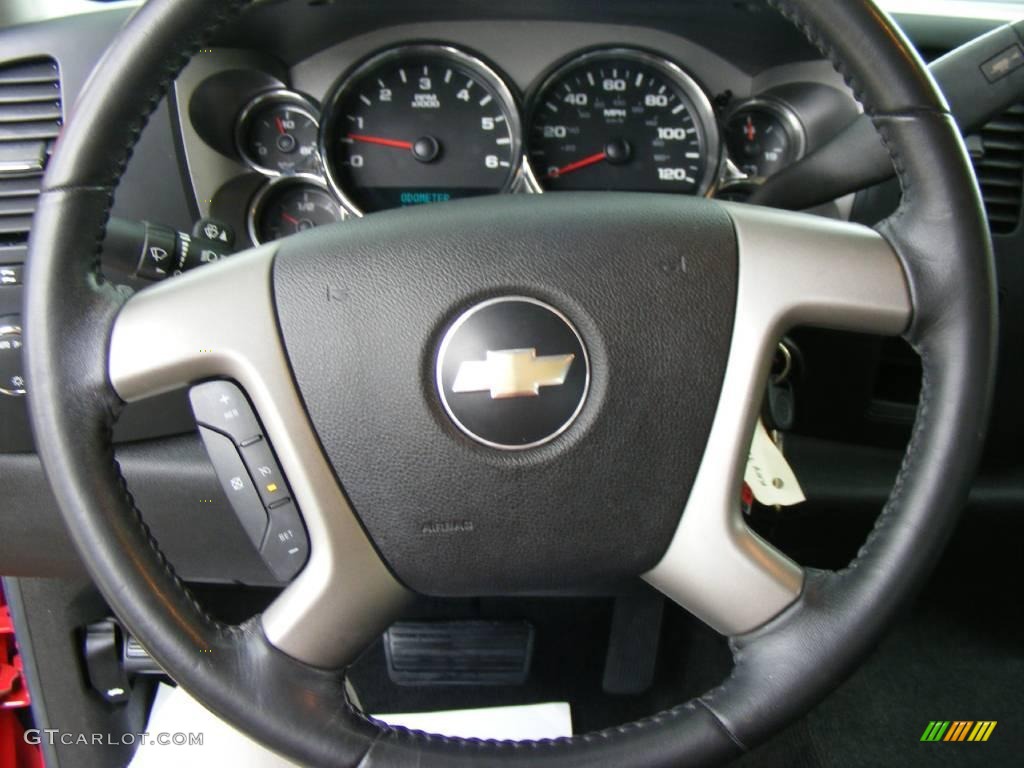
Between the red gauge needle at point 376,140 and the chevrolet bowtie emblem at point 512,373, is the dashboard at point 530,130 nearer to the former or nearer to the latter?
the red gauge needle at point 376,140

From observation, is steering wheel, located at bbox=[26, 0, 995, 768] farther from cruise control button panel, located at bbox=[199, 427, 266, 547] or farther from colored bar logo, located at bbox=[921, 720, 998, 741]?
colored bar logo, located at bbox=[921, 720, 998, 741]

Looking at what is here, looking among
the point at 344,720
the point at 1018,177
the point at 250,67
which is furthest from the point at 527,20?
the point at 344,720

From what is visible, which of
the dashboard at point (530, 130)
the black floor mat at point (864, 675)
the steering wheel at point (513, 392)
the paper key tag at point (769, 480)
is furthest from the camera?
the black floor mat at point (864, 675)

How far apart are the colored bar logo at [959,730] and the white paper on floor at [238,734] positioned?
0.55m

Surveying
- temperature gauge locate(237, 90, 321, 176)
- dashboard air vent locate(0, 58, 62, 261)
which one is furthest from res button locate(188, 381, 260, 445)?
temperature gauge locate(237, 90, 321, 176)

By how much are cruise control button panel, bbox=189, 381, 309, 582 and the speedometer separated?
0.67 m

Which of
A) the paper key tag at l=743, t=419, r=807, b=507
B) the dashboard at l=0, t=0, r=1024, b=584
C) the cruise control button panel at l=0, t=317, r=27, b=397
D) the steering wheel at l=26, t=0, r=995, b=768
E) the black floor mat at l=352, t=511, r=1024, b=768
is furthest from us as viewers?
the black floor mat at l=352, t=511, r=1024, b=768

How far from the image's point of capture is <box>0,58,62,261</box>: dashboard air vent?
0.97 m

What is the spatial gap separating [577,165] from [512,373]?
66 centimetres

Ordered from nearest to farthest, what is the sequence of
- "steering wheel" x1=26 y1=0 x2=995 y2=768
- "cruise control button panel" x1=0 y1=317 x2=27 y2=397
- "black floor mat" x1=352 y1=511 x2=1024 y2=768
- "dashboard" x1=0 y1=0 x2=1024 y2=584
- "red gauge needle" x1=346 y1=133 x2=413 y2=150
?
"steering wheel" x1=26 y1=0 x2=995 y2=768 → "cruise control button panel" x1=0 y1=317 x2=27 y2=397 → "dashboard" x1=0 y1=0 x2=1024 y2=584 → "red gauge needle" x1=346 y1=133 x2=413 y2=150 → "black floor mat" x1=352 y1=511 x2=1024 y2=768

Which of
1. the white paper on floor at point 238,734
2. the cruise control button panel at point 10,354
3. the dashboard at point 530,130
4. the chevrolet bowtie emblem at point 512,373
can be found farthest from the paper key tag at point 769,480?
the cruise control button panel at point 10,354

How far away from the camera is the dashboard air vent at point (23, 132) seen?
0.97 m

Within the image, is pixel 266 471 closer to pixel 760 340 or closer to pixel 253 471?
pixel 253 471

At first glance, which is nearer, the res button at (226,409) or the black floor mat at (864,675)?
the res button at (226,409)
